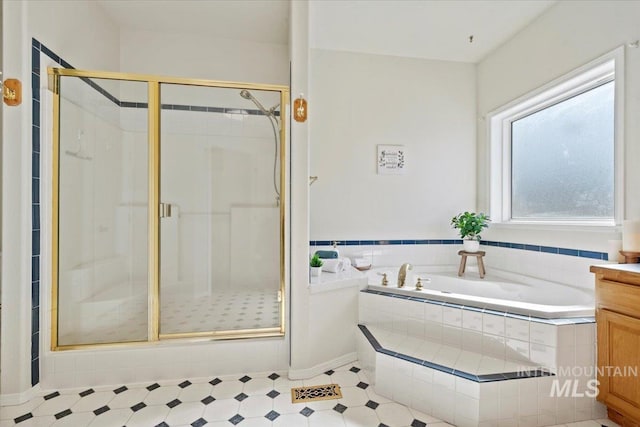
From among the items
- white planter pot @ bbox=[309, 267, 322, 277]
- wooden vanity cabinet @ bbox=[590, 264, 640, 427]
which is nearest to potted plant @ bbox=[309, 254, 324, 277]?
white planter pot @ bbox=[309, 267, 322, 277]

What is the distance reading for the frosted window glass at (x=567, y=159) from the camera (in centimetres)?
211

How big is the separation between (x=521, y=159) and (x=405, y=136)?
3.59 ft

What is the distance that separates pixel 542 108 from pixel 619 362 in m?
2.03

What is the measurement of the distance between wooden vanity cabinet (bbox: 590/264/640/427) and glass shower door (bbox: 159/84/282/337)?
1.85m

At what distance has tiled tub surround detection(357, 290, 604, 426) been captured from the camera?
4.96ft

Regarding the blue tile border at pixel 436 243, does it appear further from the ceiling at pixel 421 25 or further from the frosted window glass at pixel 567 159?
the ceiling at pixel 421 25

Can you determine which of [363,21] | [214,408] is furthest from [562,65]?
[214,408]

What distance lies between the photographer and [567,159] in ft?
7.86

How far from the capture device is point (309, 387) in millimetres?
1872

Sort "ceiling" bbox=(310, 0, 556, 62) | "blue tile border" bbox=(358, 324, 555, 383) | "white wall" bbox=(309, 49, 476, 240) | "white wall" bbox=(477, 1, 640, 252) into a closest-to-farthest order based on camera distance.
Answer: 1. "blue tile border" bbox=(358, 324, 555, 383)
2. "white wall" bbox=(477, 1, 640, 252)
3. "ceiling" bbox=(310, 0, 556, 62)
4. "white wall" bbox=(309, 49, 476, 240)

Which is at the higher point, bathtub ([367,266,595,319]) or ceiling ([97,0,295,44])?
ceiling ([97,0,295,44])

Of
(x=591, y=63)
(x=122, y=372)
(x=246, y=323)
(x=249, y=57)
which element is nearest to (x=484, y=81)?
(x=591, y=63)

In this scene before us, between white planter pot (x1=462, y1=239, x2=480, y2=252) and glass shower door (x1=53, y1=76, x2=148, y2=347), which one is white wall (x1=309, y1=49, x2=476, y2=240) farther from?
glass shower door (x1=53, y1=76, x2=148, y2=347)

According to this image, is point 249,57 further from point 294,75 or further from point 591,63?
point 591,63
